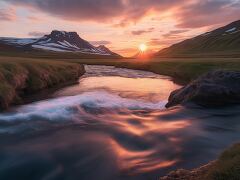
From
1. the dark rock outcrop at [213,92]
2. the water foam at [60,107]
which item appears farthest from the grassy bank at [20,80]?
the dark rock outcrop at [213,92]

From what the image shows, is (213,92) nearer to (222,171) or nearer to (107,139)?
(107,139)

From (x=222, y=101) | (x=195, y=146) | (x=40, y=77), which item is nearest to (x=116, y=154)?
(x=195, y=146)

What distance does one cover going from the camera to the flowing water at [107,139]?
12328 mm

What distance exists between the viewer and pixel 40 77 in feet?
122

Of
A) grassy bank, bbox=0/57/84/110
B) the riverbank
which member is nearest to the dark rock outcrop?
grassy bank, bbox=0/57/84/110

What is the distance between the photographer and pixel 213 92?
84.5 feet

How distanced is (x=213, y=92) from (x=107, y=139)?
13.3 meters

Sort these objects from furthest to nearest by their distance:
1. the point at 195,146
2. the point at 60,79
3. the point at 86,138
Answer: the point at 60,79, the point at 86,138, the point at 195,146

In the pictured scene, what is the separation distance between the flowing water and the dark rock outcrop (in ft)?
4.89

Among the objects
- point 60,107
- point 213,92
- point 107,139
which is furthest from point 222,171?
point 213,92

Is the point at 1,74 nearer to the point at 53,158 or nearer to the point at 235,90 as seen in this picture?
the point at 53,158

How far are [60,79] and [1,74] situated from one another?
14.6 meters

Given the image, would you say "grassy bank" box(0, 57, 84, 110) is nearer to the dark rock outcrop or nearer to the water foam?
the water foam

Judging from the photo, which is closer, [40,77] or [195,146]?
[195,146]
